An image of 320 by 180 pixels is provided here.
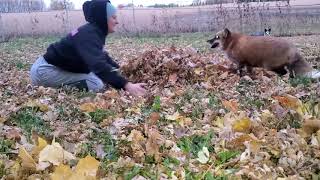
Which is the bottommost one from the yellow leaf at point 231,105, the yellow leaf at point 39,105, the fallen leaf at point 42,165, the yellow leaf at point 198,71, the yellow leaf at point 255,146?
the yellow leaf at point 198,71

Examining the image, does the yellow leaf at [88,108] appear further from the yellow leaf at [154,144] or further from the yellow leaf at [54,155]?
the yellow leaf at [54,155]

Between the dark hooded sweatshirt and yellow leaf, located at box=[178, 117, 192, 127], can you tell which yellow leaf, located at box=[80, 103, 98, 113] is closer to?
the dark hooded sweatshirt

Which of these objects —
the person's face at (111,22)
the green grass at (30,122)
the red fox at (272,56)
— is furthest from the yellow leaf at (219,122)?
the red fox at (272,56)

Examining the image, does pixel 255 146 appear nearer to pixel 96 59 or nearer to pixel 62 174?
pixel 62 174

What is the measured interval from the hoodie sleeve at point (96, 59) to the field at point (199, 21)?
15634 mm

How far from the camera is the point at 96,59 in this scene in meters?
5.56

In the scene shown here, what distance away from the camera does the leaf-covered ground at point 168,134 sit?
107 inches

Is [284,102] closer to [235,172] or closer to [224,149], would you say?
[224,149]

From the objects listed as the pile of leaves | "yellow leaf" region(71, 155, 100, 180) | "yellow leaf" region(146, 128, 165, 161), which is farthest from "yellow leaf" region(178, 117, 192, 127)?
the pile of leaves

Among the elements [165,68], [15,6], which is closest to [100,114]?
[165,68]

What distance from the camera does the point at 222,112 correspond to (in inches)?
166

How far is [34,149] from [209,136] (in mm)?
1170

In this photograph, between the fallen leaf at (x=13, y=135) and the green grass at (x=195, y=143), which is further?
the fallen leaf at (x=13, y=135)

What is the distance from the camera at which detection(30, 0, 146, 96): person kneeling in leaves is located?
5.53 metres
